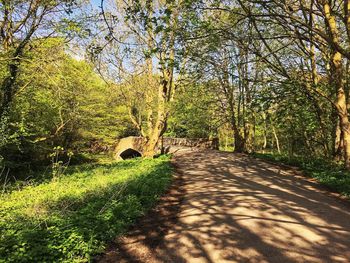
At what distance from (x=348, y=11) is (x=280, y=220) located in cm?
647

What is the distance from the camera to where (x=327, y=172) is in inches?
484

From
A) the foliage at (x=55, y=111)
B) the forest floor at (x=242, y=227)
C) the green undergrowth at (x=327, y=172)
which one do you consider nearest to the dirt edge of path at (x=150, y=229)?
the forest floor at (x=242, y=227)

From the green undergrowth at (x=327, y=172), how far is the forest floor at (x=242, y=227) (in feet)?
1.43

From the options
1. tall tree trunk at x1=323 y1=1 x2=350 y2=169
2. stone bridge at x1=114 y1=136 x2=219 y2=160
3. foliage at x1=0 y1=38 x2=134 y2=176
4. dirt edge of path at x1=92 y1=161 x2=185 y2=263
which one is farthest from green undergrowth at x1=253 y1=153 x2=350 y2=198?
stone bridge at x1=114 y1=136 x2=219 y2=160

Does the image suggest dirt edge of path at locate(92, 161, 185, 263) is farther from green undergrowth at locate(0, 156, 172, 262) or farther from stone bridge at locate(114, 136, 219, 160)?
stone bridge at locate(114, 136, 219, 160)

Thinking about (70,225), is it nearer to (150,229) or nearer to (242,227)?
(150,229)

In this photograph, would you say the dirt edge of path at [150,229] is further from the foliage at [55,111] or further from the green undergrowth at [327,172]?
the foliage at [55,111]

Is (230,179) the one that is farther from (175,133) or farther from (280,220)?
(175,133)

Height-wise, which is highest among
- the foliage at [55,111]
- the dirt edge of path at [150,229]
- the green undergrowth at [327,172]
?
the foliage at [55,111]

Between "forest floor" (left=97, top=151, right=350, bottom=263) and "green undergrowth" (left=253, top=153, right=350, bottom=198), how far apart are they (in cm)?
43

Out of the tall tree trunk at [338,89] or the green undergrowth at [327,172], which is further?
the tall tree trunk at [338,89]

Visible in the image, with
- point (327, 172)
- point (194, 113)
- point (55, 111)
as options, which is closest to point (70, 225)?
point (327, 172)

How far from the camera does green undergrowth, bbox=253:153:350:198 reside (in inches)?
399

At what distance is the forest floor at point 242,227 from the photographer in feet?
17.8
